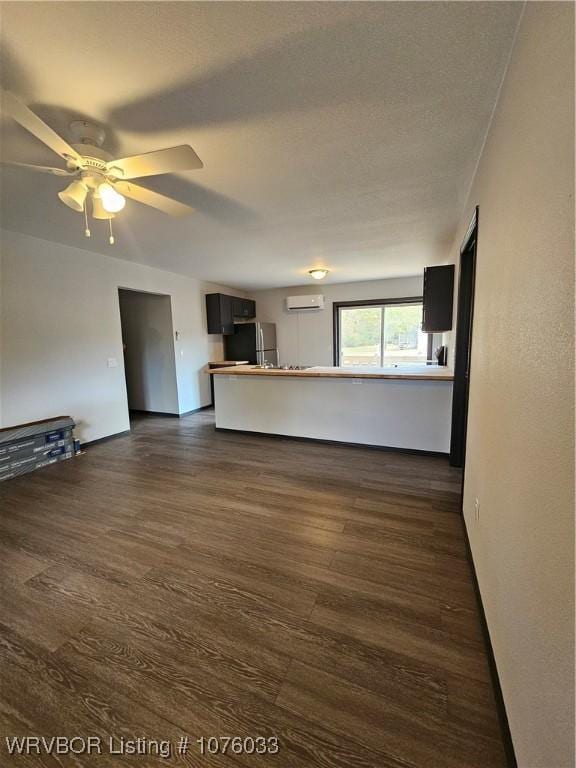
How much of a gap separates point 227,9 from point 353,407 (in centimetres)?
322

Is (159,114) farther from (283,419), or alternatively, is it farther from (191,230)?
(283,419)

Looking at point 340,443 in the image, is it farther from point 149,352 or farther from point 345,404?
point 149,352

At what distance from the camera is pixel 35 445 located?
331cm

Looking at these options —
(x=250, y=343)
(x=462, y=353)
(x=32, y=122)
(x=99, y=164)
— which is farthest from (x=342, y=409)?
(x=32, y=122)

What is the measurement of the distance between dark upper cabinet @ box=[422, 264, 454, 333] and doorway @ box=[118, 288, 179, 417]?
396 cm

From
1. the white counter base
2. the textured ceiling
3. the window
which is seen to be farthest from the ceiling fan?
the window

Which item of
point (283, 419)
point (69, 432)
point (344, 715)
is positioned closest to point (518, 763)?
point (344, 715)

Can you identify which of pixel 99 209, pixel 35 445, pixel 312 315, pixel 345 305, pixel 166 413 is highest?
pixel 99 209

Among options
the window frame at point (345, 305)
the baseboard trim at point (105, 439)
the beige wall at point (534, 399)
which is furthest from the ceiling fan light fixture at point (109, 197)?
the window frame at point (345, 305)

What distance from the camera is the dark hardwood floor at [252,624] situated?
3.47ft

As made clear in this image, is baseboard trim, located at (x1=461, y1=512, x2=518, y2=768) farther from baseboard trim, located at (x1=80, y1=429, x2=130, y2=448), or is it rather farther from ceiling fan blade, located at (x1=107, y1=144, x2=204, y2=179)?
baseboard trim, located at (x1=80, y1=429, x2=130, y2=448)

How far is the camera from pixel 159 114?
1560 millimetres

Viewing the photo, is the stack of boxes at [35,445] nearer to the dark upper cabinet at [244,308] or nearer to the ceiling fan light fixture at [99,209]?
the ceiling fan light fixture at [99,209]

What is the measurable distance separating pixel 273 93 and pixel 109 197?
106 cm
